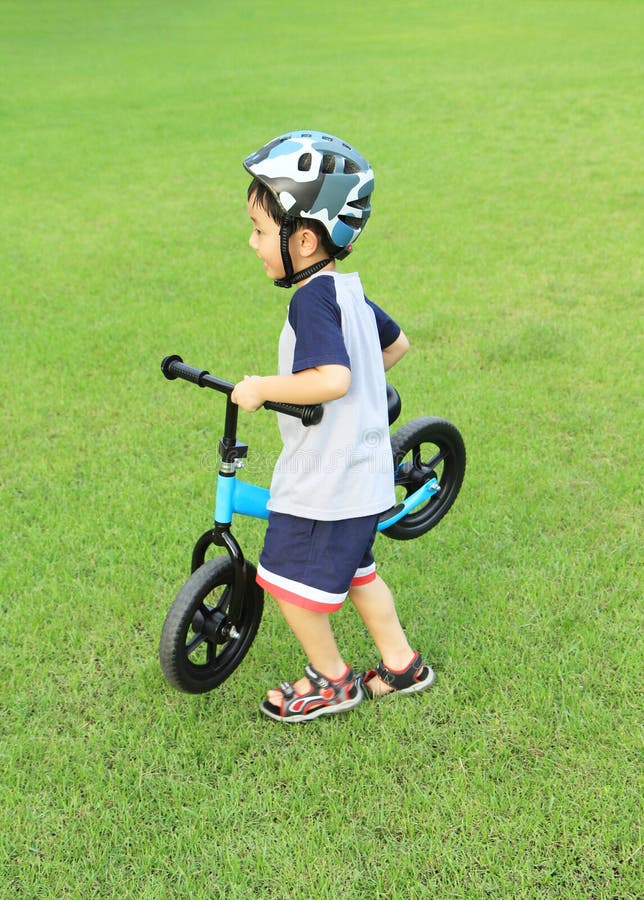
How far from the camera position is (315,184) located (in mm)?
2400

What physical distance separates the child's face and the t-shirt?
12cm

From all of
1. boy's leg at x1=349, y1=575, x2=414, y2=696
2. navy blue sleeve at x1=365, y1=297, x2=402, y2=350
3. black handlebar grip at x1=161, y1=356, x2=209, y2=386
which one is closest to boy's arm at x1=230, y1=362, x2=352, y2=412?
black handlebar grip at x1=161, y1=356, x2=209, y2=386

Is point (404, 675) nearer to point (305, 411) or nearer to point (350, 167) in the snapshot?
point (305, 411)

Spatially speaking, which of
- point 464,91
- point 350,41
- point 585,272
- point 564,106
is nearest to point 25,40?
point 350,41

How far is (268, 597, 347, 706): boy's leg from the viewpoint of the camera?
278 centimetres

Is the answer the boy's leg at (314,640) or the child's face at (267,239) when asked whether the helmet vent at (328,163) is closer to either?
the child's face at (267,239)

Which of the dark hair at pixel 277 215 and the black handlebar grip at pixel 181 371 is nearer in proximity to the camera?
the dark hair at pixel 277 215

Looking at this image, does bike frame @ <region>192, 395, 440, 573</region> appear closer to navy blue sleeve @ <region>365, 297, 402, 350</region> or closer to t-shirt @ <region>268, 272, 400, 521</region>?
t-shirt @ <region>268, 272, 400, 521</region>

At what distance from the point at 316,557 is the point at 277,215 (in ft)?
3.24

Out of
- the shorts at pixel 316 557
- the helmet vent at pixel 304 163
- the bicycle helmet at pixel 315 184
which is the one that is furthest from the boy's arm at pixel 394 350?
the helmet vent at pixel 304 163

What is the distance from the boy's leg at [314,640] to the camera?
9.11 feet

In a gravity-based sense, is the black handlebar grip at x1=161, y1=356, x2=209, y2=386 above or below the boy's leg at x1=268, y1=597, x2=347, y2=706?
above

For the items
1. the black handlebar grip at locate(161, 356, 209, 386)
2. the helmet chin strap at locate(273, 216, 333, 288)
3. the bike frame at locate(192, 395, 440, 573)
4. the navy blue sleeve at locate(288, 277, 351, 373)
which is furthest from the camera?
the bike frame at locate(192, 395, 440, 573)

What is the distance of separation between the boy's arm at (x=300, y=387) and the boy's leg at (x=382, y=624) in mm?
796
